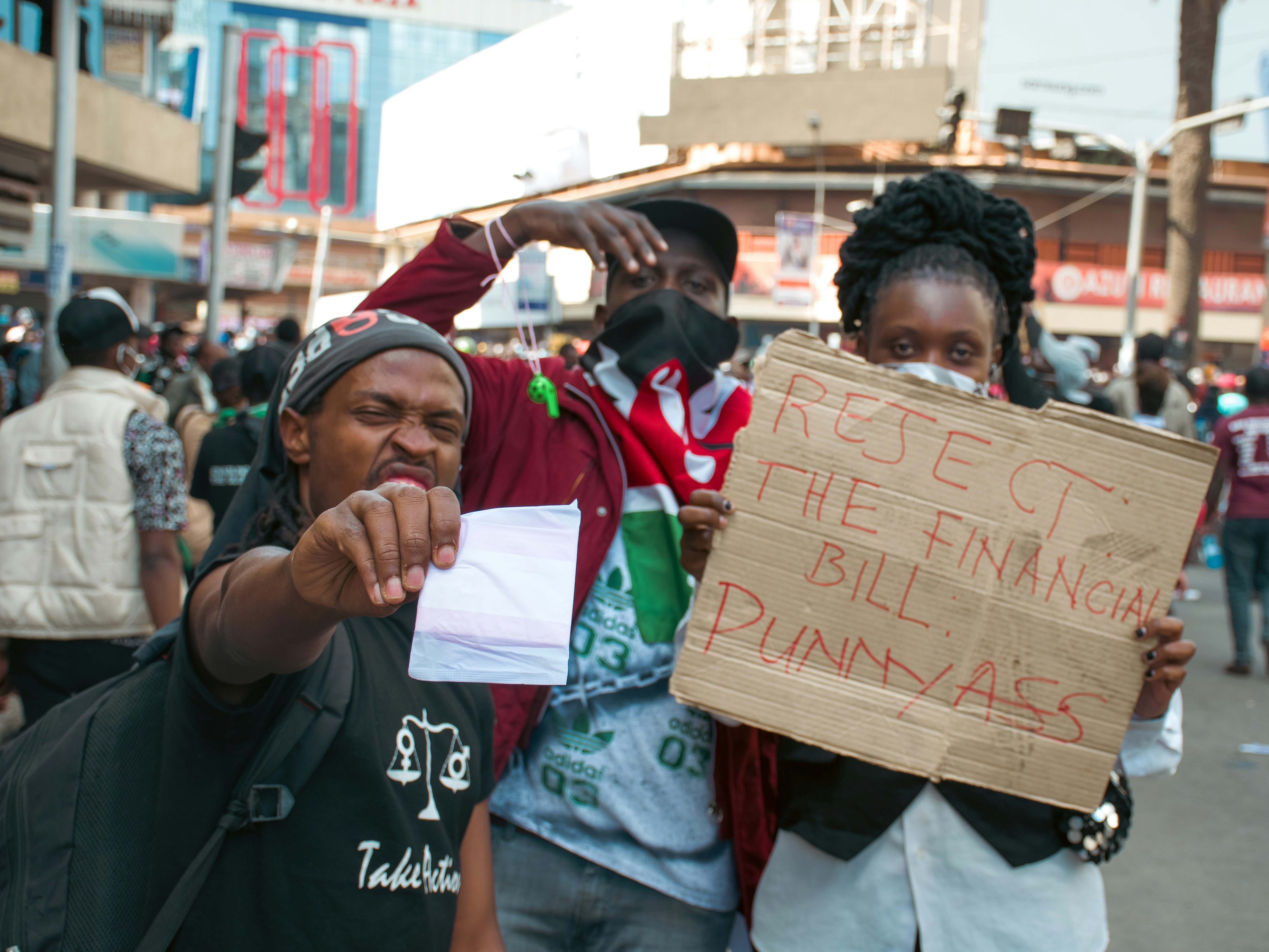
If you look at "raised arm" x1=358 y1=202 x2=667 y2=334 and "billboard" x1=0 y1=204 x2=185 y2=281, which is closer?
"raised arm" x1=358 y1=202 x2=667 y2=334

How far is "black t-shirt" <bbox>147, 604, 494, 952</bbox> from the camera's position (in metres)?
1.23

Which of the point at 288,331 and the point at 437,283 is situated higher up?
the point at 288,331

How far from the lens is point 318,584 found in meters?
1.04

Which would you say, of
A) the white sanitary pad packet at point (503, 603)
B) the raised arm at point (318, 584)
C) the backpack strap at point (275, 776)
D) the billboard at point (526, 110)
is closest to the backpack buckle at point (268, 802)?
the backpack strap at point (275, 776)

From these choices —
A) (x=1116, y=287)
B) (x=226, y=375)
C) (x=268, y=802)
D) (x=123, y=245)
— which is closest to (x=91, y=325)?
(x=268, y=802)

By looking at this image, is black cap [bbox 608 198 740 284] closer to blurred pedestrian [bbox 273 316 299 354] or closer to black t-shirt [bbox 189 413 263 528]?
A: black t-shirt [bbox 189 413 263 528]

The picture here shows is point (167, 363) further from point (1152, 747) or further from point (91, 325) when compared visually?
point (1152, 747)

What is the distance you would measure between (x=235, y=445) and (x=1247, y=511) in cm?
A: 692

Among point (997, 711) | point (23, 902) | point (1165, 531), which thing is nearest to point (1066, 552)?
point (1165, 531)

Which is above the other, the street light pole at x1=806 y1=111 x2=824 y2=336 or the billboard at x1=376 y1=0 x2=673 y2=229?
the billboard at x1=376 y1=0 x2=673 y2=229

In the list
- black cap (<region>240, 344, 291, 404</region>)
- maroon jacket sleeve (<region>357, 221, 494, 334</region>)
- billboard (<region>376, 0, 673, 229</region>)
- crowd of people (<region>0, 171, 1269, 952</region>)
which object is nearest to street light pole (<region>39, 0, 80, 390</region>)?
black cap (<region>240, 344, 291, 404</region>)

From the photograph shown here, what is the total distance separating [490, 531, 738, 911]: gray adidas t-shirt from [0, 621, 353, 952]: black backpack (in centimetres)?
63

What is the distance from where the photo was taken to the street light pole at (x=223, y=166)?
1220 centimetres

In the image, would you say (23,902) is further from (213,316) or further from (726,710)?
(213,316)
